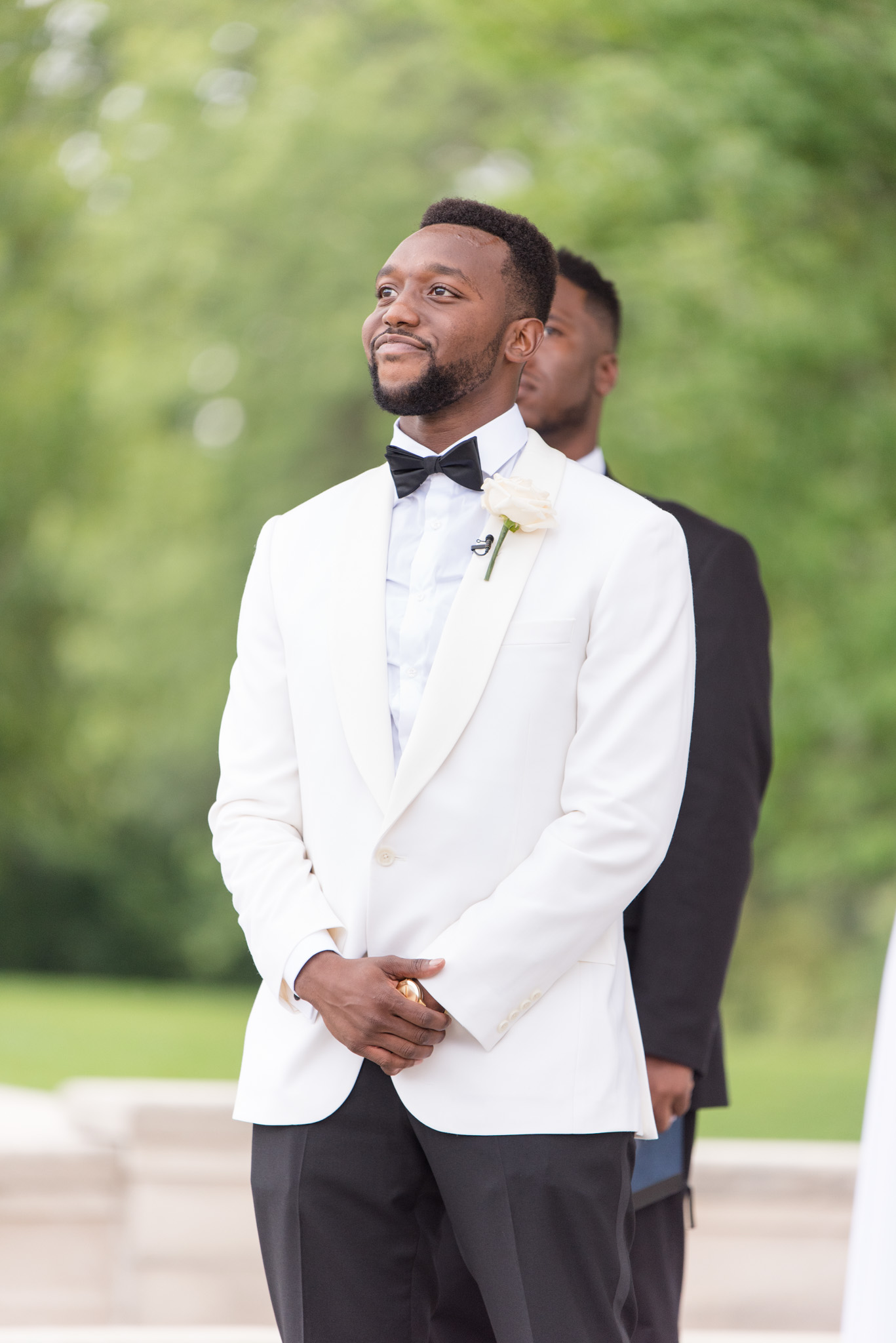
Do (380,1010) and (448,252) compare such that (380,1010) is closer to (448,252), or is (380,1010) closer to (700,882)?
(700,882)

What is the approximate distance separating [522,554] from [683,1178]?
114 centimetres

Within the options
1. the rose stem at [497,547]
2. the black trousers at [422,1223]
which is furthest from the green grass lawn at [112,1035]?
the rose stem at [497,547]

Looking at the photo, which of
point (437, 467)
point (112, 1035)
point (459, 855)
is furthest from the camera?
point (112, 1035)

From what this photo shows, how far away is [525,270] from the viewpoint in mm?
2051

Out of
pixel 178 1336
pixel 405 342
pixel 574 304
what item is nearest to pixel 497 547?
pixel 405 342

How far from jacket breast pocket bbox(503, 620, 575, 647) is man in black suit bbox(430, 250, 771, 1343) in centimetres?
64

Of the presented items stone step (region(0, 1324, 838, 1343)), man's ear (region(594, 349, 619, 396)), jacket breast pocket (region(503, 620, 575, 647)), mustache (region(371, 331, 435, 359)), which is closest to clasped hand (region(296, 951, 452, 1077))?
jacket breast pocket (region(503, 620, 575, 647))

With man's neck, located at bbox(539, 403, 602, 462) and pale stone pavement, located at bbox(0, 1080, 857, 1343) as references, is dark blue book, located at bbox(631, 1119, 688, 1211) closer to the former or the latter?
man's neck, located at bbox(539, 403, 602, 462)

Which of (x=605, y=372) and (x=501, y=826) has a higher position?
(x=605, y=372)

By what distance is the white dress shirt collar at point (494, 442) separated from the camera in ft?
6.70

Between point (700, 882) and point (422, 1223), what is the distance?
744 millimetres

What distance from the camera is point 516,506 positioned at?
6.29ft

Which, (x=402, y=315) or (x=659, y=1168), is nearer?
(x=402, y=315)

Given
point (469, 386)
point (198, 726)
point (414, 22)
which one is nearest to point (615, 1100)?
point (469, 386)
